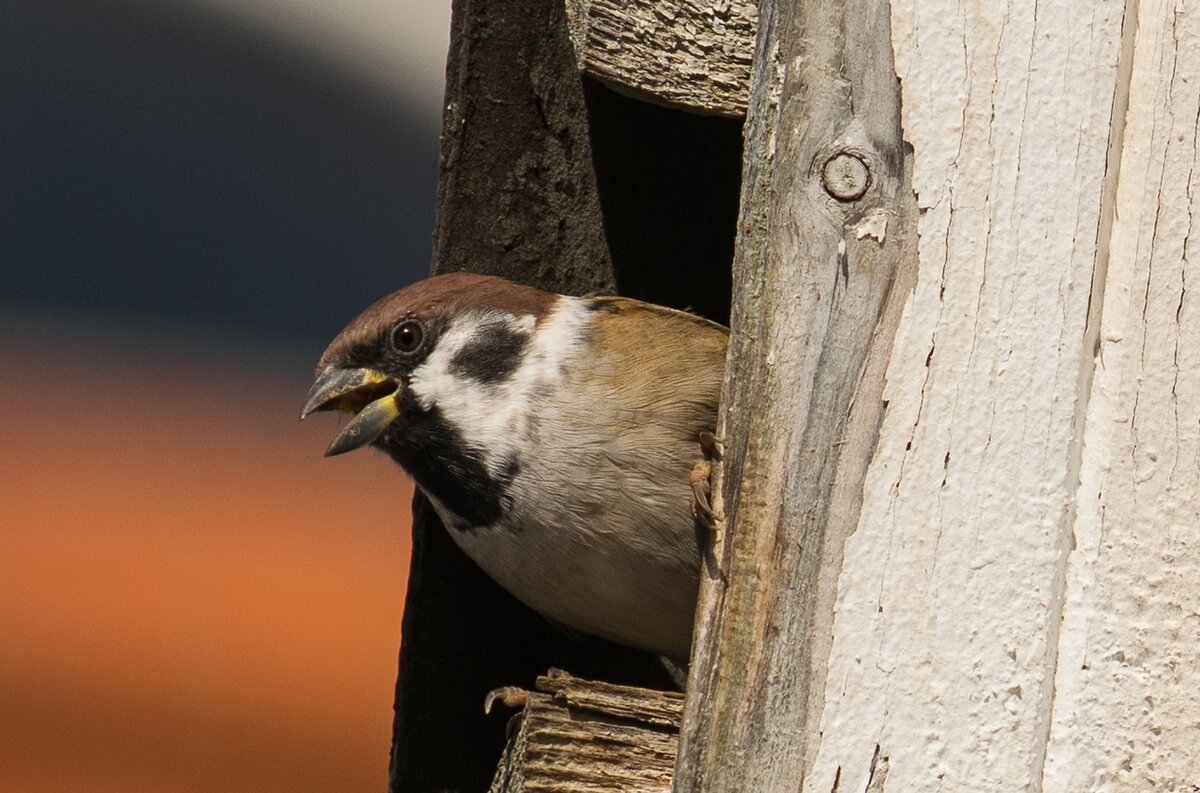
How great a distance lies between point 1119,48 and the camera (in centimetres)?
140

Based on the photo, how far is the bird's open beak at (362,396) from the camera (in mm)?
2045

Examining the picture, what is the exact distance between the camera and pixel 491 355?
2094 mm

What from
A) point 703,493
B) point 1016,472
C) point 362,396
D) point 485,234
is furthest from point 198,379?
point 1016,472

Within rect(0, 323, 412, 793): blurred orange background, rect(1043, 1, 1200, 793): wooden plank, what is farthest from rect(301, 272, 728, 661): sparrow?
rect(0, 323, 412, 793): blurred orange background

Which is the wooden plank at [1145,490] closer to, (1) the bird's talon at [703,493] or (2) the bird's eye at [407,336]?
(1) the bird's talon at [703,493]

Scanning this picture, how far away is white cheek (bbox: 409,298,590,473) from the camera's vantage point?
202 centimetres

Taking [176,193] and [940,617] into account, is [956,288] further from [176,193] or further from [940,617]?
[176,193]

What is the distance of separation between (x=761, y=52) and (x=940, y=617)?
0.55m

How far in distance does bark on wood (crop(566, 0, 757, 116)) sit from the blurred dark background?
198 centimetres

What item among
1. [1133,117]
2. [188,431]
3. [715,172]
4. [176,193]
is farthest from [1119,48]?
[176,193]

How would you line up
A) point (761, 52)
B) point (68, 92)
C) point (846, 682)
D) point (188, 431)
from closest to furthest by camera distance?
point (846, 682), point (761, 52), point (188, 431), point (68, 92)

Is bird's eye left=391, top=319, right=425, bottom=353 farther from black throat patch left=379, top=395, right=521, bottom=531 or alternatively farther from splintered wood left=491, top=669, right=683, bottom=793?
splintered wood left=491, top=669, right=683, bottom=793

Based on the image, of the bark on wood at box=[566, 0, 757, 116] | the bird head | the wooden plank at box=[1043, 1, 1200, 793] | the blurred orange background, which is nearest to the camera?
the wooden plank at box=[1043, 1, 1200, 793]

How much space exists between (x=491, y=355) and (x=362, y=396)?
0.18 meters
